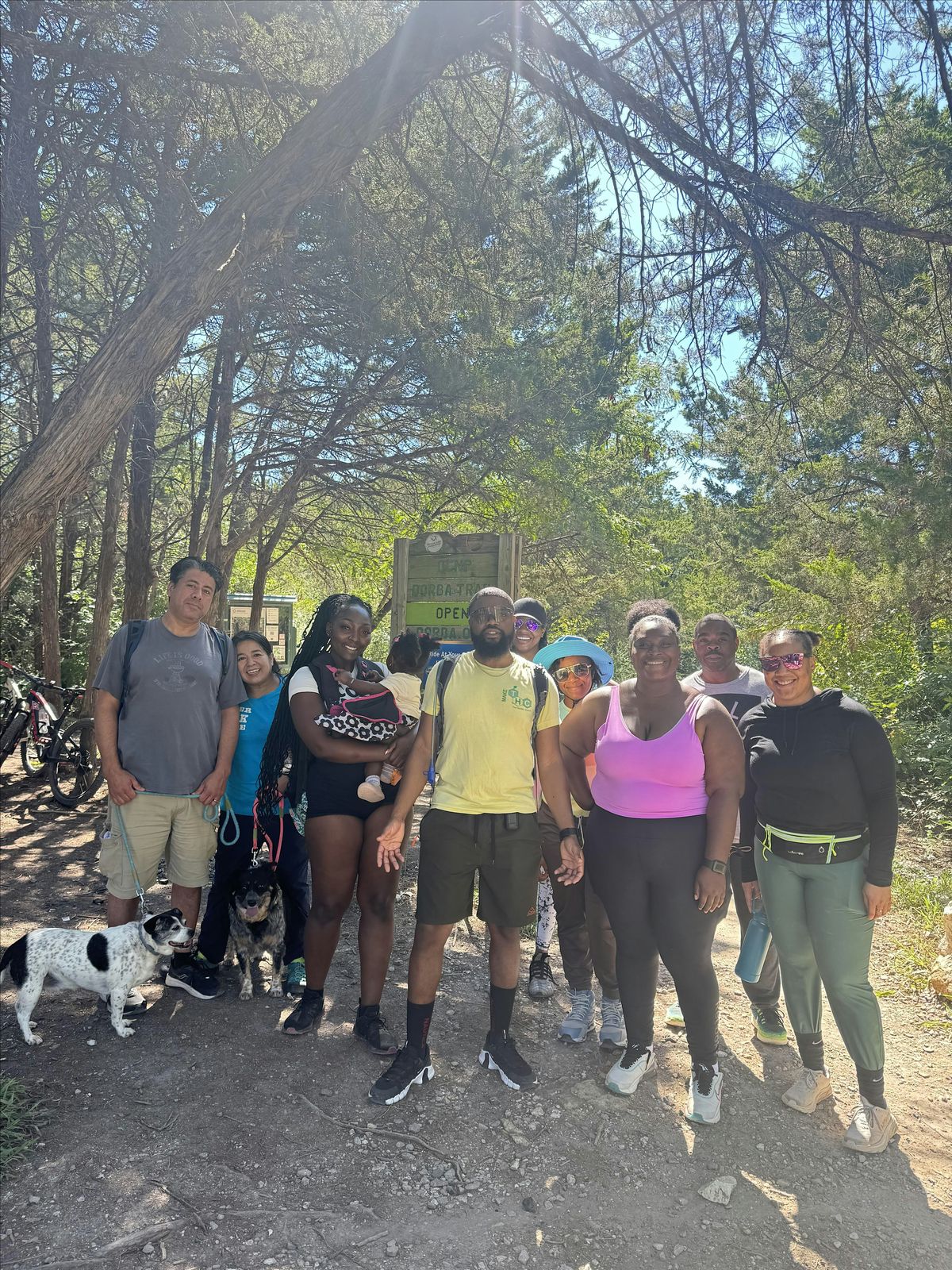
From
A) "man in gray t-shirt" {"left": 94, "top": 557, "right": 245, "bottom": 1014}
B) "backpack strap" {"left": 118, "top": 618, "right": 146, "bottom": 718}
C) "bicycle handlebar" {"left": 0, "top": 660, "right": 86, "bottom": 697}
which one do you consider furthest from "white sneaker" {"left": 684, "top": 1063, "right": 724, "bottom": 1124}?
"bicycle handlebar" {"left": 0, "top": 660, "right": 86, "bottom": 697}

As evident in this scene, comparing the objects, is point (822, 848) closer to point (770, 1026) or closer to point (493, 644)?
point (770, 1026)

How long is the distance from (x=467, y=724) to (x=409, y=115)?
12.1ft

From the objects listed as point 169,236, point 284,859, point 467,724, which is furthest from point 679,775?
point 169,236

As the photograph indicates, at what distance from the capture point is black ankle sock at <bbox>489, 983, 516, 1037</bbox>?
347cm

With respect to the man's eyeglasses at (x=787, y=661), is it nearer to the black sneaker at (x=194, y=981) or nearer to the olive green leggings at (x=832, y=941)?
the olive green leggings at (x=832, y=941)

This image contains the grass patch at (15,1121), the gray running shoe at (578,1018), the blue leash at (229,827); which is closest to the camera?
the grass patch at (15,1121)

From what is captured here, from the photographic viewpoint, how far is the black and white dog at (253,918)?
13.4ft

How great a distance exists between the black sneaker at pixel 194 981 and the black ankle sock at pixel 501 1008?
146cm

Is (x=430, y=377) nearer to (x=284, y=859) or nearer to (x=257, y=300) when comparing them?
(x=257, y=300)

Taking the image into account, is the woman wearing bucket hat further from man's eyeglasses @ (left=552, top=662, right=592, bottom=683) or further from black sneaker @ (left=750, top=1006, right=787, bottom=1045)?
black sneaker @ (left=750, top=1006, right=787, bottom=1045)

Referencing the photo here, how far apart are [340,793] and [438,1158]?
4.53ft

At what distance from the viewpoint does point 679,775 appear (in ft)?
10.4

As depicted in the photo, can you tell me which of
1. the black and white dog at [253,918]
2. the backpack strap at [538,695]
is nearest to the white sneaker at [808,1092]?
the backpack strap at [538,695]

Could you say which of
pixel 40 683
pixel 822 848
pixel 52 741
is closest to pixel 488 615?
pixel 822 848
